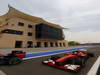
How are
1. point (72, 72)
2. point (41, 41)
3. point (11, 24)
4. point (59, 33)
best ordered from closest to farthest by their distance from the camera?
point (72, 72) → point (11, 24) → point (41, 41) → point (59, 33)

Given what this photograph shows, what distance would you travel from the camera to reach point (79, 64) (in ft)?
20.1

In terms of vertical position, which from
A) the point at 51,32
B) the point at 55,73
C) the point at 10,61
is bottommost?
the point at 55,73

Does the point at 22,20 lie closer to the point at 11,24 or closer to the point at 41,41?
the point at 11,24

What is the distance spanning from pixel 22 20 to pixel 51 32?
13.9 m

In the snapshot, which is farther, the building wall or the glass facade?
the glass facade

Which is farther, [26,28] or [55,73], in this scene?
[26,28]

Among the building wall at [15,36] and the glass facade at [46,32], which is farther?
the glass facade at [46,32]

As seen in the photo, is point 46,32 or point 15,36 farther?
point 46,32

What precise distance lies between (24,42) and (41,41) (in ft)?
25.9

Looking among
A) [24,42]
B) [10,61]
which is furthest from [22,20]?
[10,61]

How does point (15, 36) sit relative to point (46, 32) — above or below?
below

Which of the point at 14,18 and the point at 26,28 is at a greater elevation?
the point at 14,18

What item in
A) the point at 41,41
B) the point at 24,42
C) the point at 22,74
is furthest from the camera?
the point at 41,41

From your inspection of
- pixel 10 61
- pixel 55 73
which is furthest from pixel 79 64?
pixel 10 61
